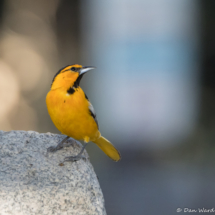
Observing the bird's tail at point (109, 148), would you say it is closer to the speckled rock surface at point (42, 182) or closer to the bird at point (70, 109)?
the bird at point (70, 109)

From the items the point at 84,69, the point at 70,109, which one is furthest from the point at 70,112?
the point at 84,69

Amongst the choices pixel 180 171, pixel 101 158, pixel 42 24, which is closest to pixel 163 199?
pixel 180 171

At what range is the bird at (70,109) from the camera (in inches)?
110

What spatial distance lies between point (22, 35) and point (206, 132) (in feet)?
16.0

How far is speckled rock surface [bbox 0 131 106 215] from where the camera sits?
2.21 meters

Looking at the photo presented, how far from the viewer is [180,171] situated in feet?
22.3

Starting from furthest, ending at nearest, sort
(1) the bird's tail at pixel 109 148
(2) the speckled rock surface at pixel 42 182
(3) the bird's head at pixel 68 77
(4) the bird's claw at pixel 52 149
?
(1) the bird's tail at pixel 109 148 → (3) the bird's head at pixel 68 77 → (4) the bird's claw at pixel 52 149 → (2) the speckled rock surface at pixel 42 182

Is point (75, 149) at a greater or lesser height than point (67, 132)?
lesser

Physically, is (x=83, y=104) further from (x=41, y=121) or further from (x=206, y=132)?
(x=206, y=132)

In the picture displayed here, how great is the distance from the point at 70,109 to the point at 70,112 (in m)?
0.03

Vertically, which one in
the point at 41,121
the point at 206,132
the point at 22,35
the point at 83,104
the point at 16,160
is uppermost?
the point at 22,35

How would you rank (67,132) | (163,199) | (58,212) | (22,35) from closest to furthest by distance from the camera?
(58,212) < (67,132) < (163,199) < (22,35)

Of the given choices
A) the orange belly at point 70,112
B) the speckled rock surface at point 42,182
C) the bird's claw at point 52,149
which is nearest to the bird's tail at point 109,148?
the orange belly at point 70,112

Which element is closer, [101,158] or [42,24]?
[42,24]
